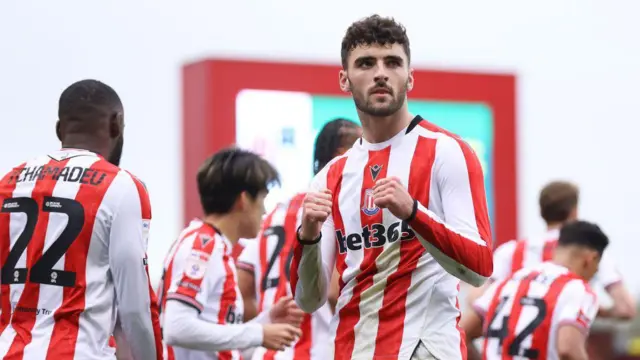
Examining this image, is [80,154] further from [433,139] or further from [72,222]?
[433,139]

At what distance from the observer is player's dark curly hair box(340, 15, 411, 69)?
4477 mm

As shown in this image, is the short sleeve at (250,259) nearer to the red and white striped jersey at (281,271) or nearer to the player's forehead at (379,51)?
the red and white striped jersey at (281,271)

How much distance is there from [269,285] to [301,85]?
709 centimetres

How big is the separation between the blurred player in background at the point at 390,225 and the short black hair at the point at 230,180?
140 centimetres

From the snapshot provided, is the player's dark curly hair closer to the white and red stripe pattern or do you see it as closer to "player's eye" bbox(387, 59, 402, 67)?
"player's eye" bbox(387, 59, 402, 67)

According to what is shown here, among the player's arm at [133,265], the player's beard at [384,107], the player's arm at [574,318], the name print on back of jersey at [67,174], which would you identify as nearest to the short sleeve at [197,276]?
the player's arm at [133,265]

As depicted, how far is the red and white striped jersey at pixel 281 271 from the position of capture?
5891 mm

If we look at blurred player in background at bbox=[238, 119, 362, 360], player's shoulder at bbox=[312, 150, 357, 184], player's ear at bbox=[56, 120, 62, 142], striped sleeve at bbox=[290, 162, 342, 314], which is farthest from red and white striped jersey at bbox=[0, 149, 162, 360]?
blurred player in background at bbox=[238, 119, 362, 360]

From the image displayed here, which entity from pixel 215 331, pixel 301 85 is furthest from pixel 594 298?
pixel 301 85

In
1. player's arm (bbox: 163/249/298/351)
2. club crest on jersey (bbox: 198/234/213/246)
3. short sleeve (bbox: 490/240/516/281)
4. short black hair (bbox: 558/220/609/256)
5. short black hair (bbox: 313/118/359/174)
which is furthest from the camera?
short sleeve (bbox: 490/240/516/281)

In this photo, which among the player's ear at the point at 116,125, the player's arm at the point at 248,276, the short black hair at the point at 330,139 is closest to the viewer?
the player's ear at the point at 116,125

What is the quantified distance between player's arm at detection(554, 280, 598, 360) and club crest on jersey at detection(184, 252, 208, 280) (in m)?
1.89

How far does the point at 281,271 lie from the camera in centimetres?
618

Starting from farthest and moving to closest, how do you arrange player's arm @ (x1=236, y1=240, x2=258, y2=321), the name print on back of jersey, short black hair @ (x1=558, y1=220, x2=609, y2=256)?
short black hair @ (x1=558, y1=220, x2=609, y2=256)
player's arm @ (x1=236, y1=240, x2=258, y2=321)
the name print on back of jersey
